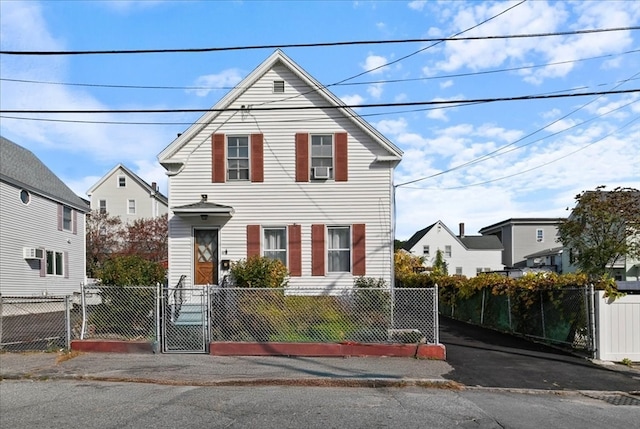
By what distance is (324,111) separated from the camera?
1648 cm

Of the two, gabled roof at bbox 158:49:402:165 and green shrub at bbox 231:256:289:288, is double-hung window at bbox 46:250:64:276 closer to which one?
gabled roof at bbox 158:49:402:165

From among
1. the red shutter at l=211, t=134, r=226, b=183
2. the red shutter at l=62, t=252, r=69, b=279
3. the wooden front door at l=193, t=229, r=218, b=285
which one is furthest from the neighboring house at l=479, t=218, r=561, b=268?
the red shutter at l=211, t=134, r=226, b=183

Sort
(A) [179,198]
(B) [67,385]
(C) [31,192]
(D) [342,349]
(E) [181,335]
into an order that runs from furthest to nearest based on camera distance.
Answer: (C) [31,192], (A) [179,198], (E) [181,335], (D) [342,349], (B) [67,385]

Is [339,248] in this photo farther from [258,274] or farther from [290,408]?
[290,408]

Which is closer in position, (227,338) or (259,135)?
(227,338)

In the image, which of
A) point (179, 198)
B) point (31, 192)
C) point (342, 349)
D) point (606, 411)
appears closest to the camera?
point (606, 411)

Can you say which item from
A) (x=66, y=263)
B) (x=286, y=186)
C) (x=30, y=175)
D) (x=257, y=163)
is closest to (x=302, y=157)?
(x=286, y=186)

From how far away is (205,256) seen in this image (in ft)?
53.8

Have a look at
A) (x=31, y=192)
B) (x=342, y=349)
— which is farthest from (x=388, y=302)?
(x=31, y=192)

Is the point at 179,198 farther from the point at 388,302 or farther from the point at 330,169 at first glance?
the point at 388,302

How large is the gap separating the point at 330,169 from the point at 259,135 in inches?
96.9

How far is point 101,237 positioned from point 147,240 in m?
3.67

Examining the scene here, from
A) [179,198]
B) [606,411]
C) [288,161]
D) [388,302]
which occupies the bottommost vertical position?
[606,411]

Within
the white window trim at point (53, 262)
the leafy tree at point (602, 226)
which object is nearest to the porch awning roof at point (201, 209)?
the leafy tree at point (602, 226)
